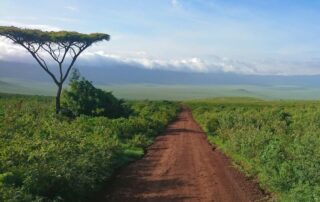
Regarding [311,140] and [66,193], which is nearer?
[66,193]

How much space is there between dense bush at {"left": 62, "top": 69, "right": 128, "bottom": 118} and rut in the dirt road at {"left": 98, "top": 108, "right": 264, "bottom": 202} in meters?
14.5

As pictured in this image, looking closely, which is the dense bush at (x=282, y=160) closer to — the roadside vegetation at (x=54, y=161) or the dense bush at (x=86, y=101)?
the roadside vegetation at (x=54, y=161)

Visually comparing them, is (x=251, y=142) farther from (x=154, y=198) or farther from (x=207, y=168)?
(x=154, y=198)

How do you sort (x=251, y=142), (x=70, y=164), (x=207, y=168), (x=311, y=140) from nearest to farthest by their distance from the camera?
1. (x=70, y=164)
2. (x=311, y=140)
3. (x=207, y=168)
4. (x=251, y=142)

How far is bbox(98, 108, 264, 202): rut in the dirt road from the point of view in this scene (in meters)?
15.4

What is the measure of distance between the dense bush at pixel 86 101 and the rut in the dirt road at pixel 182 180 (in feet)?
47.5

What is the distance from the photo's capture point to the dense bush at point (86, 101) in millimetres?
39000

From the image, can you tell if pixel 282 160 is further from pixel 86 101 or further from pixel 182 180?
pixel 86 101

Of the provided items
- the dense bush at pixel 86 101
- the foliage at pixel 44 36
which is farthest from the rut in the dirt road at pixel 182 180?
the foliage at pixel 44 36

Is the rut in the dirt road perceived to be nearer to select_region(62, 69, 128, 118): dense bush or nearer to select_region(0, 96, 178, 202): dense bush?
select_region(0, 96, 178, 202): dense bush

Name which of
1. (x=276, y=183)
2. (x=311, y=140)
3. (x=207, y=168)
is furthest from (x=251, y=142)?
(x=276, y=183)

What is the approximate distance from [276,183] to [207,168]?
15.2ft

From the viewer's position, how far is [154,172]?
1920 centimetres

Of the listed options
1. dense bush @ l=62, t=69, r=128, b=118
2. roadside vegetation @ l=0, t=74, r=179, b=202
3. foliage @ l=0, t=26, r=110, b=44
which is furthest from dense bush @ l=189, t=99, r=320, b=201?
foliage @ l=0, t=26, r=110, b=44
